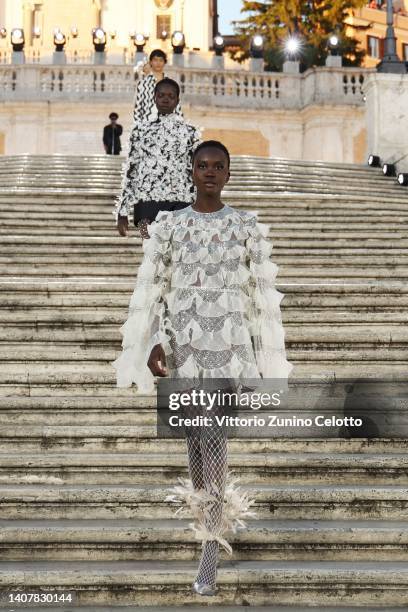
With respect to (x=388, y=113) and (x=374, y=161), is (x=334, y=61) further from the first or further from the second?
(x=374, y=161)

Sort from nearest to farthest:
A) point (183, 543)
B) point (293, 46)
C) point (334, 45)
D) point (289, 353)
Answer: point (183, 543) < point (289, 353) < point (334, 45) < point (293, 46)

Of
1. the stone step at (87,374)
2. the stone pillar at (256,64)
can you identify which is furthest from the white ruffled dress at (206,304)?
the stone pillar at (256,64)

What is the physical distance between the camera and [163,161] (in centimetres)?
796

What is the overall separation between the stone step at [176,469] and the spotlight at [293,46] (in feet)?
91.6

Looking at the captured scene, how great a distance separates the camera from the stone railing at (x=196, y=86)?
29.8 metres

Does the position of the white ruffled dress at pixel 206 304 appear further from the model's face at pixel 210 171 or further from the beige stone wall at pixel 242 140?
the beige stone wall at pixel 242 140

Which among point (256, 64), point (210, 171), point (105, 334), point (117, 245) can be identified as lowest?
Answer: point (105, 334)

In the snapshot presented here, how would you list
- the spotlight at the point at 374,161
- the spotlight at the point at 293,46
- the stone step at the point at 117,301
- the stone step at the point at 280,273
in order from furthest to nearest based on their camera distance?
the spotlight at the point at 293,46
the spotlight at the point at 374,161
the stone step at the point at 280,273
the stone step at the point at 117,301

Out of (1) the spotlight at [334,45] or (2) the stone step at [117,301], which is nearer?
(2) the stone step at [117,301]

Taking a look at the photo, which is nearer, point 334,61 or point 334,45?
point 334,45

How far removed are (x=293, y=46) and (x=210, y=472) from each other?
101 feet

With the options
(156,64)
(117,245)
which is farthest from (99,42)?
(156,64)

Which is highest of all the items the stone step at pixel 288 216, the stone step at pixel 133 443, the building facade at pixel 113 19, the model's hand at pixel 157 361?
the building facade at pixel 113 19

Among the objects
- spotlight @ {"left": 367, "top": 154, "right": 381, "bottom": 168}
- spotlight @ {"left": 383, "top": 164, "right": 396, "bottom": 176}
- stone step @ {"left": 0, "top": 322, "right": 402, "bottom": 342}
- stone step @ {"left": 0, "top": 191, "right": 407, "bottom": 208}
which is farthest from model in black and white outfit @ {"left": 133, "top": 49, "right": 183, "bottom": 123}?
spotlight @ {"left": 367, "top": 154, "right": 381, "bottom": 168}
